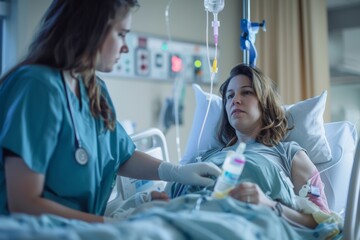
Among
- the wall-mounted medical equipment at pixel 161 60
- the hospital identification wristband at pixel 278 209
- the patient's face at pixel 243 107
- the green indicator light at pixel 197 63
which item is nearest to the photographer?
the hospital identification wristband at pixel 278 209

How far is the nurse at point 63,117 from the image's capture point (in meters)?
1.12

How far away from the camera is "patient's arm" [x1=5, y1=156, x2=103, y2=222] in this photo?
3.61 ft

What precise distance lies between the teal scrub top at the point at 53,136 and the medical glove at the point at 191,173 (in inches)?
10.0

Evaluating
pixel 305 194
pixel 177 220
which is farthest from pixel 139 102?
pixel 177 220

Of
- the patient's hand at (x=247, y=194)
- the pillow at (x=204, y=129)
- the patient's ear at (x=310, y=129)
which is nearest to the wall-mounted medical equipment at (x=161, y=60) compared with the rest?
the pillow at (x=204, y=129)

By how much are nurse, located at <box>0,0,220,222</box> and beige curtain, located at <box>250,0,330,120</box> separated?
219 centimetres

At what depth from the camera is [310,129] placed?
6.36ft

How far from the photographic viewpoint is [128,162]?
1.60m

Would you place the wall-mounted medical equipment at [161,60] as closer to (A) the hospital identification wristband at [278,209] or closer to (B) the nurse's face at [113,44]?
(B) the nurse's face at [113,44]

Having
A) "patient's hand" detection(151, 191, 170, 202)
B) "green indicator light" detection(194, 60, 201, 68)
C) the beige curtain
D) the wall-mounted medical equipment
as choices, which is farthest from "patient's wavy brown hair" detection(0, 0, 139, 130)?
the beige curtain

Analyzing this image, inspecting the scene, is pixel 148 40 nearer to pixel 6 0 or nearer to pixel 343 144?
pixel 6 0

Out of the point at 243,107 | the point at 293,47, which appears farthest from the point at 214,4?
the point at 293,47

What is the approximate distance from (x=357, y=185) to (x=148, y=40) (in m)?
2.10

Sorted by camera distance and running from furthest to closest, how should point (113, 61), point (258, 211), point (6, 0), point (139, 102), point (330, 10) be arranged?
point (330, 10)
point (139, 102)
point (6, 0)
point (113, 61)
point (258, 211)
